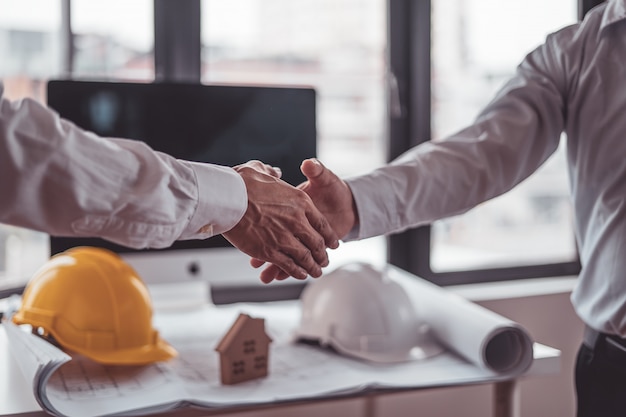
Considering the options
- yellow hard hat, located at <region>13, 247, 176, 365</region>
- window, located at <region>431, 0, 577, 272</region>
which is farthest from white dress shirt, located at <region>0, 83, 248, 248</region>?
window, located at <region>431, 0, 577, 272</region>

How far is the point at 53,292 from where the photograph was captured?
141cm

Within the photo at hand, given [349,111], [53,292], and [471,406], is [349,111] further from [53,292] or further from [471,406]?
[53,292]

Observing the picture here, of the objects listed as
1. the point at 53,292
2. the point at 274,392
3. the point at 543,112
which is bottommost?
the point at 274,392

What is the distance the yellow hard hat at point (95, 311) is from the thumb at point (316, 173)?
41 cm

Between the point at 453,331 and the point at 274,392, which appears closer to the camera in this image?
the point at 274,392

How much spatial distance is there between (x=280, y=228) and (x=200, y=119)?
63cm

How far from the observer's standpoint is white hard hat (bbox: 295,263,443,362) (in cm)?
155

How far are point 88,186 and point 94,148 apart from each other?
0.05 metres

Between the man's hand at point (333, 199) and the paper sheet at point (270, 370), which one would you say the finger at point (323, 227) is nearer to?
the man's hand at point (333, 199)

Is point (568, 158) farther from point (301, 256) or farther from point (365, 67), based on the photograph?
point (365, 67)

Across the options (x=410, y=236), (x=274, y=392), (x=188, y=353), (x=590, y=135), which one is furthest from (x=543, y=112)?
(x=410, y=236)

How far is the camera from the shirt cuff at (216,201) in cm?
100

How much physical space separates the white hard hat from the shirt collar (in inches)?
25.8

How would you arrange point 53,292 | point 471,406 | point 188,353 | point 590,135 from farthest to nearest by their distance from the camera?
1. point 471,406
2. point 188,353
3. point 53,292
4. point 590,135
